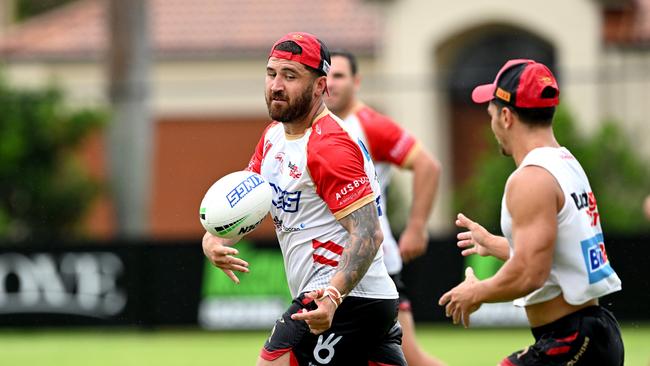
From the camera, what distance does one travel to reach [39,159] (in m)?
22.2

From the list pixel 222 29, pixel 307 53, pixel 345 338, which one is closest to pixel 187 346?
pixel 345 338

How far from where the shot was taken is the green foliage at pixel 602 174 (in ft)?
59.6

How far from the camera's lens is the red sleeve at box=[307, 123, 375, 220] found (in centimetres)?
600

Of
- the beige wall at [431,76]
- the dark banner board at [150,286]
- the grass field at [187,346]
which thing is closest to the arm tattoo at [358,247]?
the grass field at [187,346]

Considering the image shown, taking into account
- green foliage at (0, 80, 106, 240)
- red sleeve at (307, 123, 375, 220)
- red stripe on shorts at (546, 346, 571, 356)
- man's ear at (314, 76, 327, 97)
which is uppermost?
man's ear at (314, 76, 327, 97)

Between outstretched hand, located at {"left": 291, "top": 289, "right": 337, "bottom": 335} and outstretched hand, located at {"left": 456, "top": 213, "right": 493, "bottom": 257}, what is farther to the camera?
outstretched hand, located at {"left": 456, "top": 213, "right": 493, "bottom": 257}

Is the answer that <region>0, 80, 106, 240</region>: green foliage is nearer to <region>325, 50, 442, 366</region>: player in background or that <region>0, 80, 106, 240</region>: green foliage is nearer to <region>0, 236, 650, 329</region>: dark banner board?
<region>0, 236, 650, 329</region>: dark banner board

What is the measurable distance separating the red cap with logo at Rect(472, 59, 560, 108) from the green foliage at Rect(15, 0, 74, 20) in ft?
128

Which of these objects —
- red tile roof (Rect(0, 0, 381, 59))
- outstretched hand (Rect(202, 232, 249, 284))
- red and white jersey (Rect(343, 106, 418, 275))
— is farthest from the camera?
red tile roof (Rect(0, 0, 381, 59))

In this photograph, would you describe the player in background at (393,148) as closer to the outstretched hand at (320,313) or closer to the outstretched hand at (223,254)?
the outstretched hand at (223,254)

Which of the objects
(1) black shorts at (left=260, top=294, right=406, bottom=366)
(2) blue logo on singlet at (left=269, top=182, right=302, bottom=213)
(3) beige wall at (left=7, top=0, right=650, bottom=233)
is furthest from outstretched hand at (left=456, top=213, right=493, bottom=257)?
(3) beige wall at (left=7, top=0, right=650, bottom=233)

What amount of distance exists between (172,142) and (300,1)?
418 cm

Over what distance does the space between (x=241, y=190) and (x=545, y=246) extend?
1.54 meters

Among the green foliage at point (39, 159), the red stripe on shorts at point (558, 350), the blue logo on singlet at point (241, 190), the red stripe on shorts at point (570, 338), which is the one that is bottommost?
the green foliage at point (39, 159)
